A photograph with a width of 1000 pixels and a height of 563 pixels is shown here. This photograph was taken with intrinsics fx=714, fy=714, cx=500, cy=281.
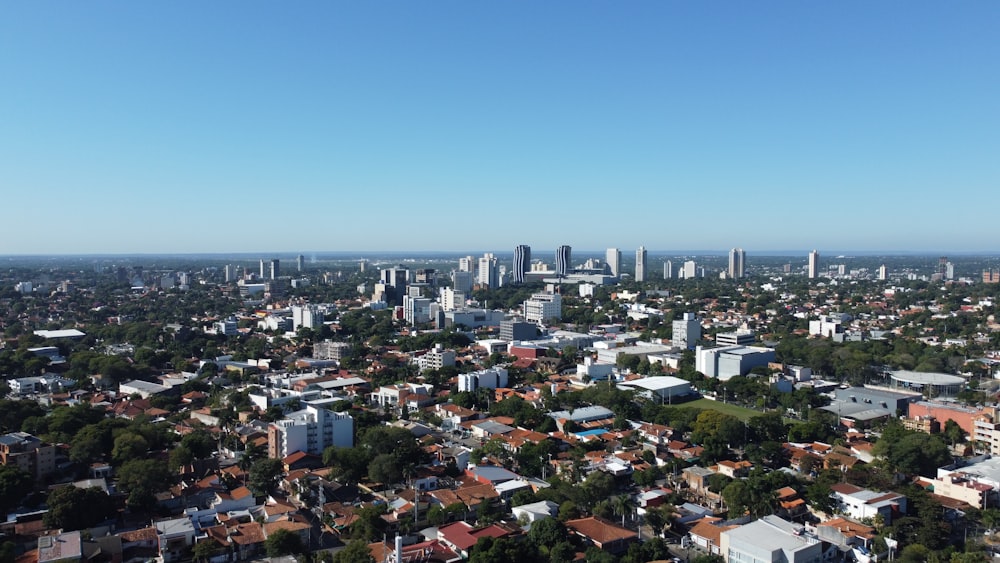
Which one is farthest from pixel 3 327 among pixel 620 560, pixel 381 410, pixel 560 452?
pixel 620 560

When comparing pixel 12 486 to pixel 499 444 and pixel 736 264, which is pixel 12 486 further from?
pixel 736 264

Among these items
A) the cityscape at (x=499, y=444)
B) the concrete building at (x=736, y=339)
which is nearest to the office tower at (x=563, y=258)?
the cityscape at (x=499, y=444)

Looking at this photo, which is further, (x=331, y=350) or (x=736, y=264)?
(x=736, y=264)

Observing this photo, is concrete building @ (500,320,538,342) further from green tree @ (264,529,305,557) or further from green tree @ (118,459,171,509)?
green tree @ (264,529,305,557)

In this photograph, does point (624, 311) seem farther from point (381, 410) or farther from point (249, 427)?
point (249, 427)

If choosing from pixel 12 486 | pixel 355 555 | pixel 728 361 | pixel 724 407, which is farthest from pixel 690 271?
pixel 12 486

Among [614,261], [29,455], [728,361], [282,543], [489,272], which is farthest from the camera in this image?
[614,261]

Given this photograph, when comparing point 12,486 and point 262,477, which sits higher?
point 12,486
